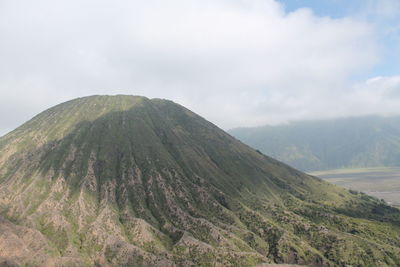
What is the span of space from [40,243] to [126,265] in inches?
2376

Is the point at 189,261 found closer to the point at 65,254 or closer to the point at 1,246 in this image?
the point at 65,254

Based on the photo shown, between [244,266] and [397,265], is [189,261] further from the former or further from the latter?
[397,265]

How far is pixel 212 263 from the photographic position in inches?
7726

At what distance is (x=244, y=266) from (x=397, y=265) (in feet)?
340

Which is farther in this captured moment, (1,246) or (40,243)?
(40,243)

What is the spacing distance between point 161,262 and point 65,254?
213ft

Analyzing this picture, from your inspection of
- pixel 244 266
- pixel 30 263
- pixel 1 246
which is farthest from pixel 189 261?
pixel 1 246

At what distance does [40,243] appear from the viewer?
19962 centimetres

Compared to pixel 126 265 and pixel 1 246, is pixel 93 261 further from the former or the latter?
pixel 1 246

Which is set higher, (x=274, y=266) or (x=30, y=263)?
(x=30, y=263)

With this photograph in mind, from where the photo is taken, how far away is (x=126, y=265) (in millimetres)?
196375

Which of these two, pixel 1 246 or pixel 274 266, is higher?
pixel 1 246

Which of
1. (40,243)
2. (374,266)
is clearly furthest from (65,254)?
(374,266)

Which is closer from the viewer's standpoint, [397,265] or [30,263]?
[30,263]
